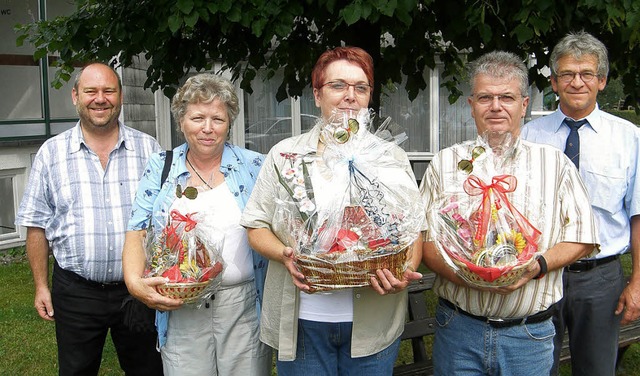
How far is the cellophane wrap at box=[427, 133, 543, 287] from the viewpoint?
7.44ft

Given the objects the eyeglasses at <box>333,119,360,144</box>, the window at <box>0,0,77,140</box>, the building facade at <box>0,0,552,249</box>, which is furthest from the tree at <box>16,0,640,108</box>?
the window at <box>0,0,77,140</box>

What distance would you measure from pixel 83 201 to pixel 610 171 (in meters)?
2.60

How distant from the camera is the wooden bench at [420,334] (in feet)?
12.3

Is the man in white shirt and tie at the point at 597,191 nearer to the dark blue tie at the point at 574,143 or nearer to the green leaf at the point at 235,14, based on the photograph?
the dark blue tie at the point at 574,143

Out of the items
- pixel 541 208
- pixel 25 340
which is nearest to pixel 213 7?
pixel 541 208

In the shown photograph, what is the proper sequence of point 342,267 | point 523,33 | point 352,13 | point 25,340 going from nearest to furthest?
1. point 342,267
2. point 352,13
3. point 523,33
4. point 25,340

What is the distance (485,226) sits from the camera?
232cm

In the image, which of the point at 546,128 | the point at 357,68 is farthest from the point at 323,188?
the point at 546,128

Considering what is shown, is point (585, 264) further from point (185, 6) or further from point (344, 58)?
point (185, 6)

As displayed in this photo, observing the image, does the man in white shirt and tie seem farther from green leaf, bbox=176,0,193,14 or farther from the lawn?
green leaf, bbox=176,0,193,14

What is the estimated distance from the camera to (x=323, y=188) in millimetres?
2332

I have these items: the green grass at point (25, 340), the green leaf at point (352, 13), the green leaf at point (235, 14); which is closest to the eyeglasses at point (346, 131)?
the green leaf at point (352, 13)

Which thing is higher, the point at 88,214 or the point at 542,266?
the point at 88,214

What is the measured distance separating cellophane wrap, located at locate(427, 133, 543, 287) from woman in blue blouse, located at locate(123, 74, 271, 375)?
87 cm
